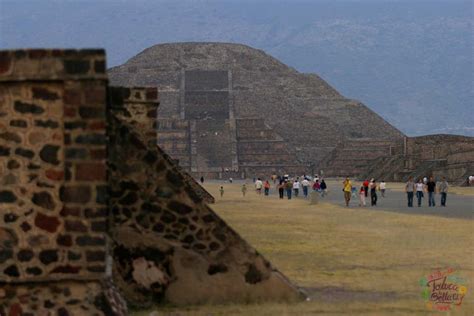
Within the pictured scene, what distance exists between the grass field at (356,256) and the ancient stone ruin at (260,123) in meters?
32.9

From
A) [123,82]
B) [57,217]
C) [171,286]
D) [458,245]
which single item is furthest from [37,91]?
[123,82]

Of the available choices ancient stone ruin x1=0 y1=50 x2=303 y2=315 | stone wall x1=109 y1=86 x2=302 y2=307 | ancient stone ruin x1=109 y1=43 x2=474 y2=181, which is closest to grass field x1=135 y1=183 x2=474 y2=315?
stone wall x1=109 y1=86 x2=302 y2=307

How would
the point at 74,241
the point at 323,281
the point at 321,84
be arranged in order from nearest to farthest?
the point at 74,241
the point at 323,281
the point at 321,84

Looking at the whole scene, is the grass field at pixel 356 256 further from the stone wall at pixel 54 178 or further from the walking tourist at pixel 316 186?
the walking tourist at pixel 316 186

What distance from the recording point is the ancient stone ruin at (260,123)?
77.1 m

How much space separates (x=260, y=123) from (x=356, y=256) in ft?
245

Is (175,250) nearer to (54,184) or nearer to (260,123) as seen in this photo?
(54,184)

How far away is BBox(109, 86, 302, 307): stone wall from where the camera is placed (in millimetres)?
11469

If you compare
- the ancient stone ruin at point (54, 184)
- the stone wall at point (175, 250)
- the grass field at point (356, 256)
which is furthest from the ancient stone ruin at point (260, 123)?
the ancient stone ruin at point (54, 184)

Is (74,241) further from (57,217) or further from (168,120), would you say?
(168,120)

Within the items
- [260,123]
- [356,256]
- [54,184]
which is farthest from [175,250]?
[260,123]

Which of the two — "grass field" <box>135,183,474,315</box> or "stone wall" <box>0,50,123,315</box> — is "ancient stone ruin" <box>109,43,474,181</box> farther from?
"stone wall" <box>0,50,123,315</box>

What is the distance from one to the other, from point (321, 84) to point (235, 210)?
85.5 metres

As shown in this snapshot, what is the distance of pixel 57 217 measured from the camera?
9.15m
